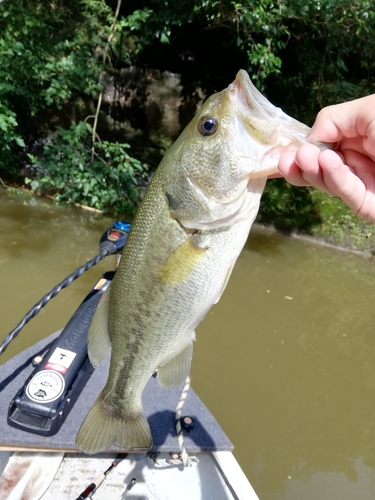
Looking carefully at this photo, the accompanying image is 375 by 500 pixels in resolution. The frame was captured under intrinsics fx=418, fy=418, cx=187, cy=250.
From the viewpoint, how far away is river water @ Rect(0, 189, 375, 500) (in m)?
3.19

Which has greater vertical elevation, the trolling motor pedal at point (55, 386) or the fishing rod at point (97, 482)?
the trolling motor pedal at point (55, 386)

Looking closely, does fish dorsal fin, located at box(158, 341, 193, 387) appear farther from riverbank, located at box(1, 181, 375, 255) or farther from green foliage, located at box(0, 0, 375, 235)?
riverbank, located at box(1, 181, 375, 255)

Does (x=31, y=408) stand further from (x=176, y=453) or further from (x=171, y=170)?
(x=171, y=170)

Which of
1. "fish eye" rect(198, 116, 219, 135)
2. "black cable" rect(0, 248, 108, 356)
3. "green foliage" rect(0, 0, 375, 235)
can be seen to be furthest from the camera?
"green foliage" rect(0, 0, 375, 235)

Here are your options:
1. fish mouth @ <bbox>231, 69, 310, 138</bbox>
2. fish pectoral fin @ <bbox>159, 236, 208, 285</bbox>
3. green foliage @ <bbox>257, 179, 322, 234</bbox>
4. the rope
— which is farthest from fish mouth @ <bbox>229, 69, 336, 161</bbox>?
green foliage @ <bbox>257, 179, 322, 234</bbox>

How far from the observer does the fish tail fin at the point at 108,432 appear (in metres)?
1.58

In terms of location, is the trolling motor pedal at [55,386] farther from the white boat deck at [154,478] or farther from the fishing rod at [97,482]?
the fishing rod at [97,482]

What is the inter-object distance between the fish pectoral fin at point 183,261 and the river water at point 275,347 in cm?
226

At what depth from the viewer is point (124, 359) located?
61.1 inches

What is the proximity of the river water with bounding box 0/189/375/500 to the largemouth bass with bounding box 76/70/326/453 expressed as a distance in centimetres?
208

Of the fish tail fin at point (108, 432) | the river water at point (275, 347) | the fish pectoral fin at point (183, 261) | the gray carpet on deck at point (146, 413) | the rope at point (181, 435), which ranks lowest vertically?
the river water at point (275, 347)

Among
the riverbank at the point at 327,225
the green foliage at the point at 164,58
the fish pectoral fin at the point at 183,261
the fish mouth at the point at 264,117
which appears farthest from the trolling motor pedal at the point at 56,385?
the riverbank at the point at 327,225

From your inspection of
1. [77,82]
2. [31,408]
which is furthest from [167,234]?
[77,82]

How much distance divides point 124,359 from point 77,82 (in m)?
7.44
